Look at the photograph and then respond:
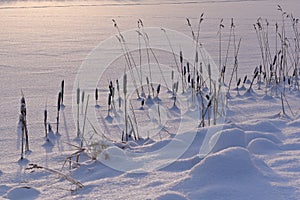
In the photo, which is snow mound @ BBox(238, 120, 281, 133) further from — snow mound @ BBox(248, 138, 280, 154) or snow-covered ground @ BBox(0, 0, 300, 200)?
snow mound @ BBox(248, 138, 280, 154)

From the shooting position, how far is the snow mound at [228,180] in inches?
57.4

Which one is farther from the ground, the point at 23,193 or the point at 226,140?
the point at 226,140

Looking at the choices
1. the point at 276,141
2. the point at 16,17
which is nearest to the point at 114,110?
the point at 276,141

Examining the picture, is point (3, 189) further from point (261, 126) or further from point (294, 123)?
point (294, 123)

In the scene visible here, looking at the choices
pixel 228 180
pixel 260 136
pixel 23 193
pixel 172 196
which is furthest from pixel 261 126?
pixel 23 193

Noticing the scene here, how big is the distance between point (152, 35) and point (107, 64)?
2053 mm

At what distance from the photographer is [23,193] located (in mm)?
1648

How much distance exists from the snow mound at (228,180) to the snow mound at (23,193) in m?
0.52

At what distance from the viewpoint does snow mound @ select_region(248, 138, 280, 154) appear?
1.92 meters

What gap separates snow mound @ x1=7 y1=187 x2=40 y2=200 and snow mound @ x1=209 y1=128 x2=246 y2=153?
701mm

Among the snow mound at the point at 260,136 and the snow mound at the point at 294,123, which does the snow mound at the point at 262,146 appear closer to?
the snow mound at the point at 260,136

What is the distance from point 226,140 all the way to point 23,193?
0.81 metres

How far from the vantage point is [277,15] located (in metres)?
9.47

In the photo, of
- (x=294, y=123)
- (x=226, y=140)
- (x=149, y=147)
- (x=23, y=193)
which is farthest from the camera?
(x=294, y=123)
